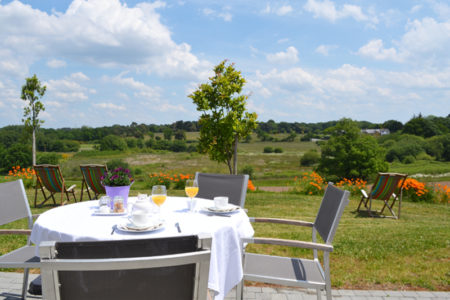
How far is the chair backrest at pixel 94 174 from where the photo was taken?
715cm

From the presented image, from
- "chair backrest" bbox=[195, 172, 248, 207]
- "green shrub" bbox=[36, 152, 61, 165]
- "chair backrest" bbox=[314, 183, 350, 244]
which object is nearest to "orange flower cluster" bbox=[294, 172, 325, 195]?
"chair backrest" bbox=[195, 172, 248, 207]

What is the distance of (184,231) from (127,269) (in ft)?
2.86

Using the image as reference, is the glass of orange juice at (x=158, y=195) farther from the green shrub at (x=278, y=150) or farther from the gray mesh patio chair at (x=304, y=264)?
the green shrub at (x=278, y=150)

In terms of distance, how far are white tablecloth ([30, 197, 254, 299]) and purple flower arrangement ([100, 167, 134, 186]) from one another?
23cm

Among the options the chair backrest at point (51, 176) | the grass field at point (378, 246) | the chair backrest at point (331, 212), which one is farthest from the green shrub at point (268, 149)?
the chair backrest at point (331, 212)

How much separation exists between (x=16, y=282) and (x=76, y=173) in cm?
1703

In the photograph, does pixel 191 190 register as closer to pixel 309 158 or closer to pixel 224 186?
pixel 224 186

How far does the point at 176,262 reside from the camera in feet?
3.25

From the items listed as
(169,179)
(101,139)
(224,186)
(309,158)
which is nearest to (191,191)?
(224,186)

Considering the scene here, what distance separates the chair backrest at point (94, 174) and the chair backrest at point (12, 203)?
173 inches

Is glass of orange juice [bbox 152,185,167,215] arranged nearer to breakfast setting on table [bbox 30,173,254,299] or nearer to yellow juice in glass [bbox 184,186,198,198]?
breakfast setting on table [bbox 30,173,254,299]

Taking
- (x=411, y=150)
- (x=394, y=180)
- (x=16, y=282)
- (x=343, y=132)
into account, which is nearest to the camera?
(x=16, y=282)

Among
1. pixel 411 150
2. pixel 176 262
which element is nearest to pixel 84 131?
pixel 176 262

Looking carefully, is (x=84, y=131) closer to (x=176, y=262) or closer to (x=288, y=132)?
(x=288, y=132)
